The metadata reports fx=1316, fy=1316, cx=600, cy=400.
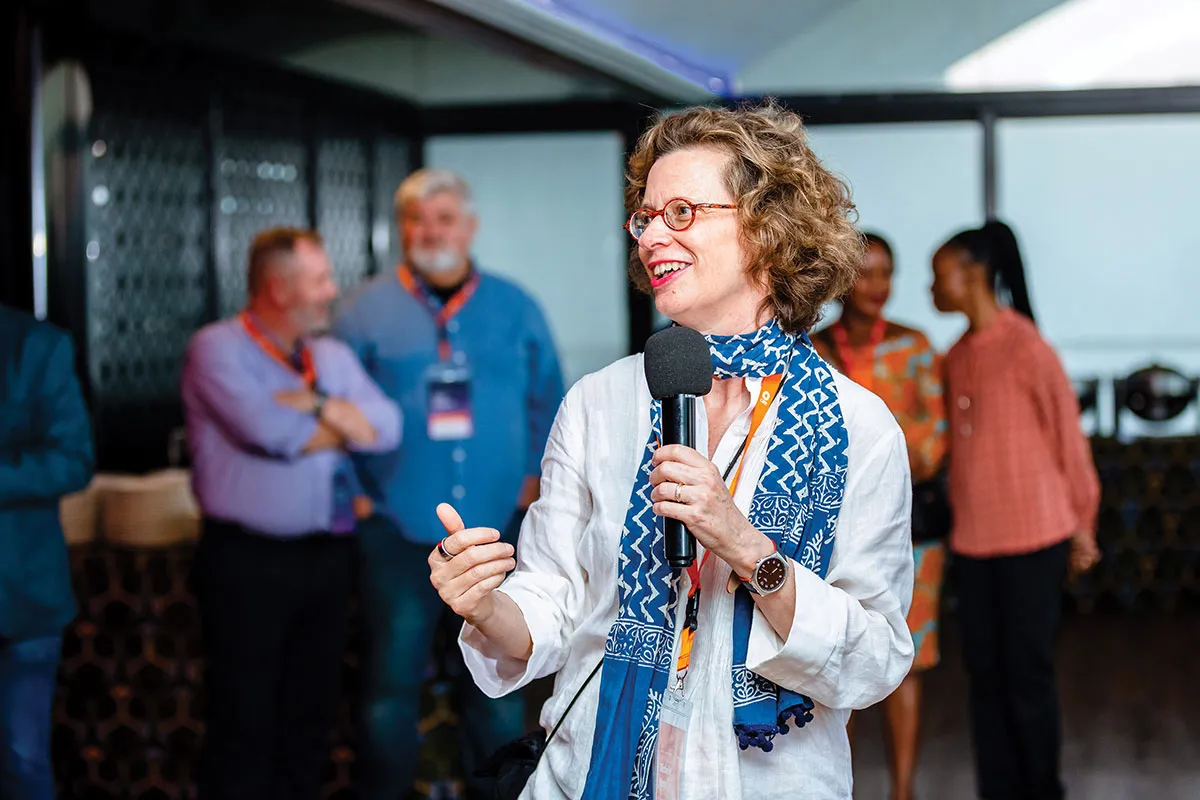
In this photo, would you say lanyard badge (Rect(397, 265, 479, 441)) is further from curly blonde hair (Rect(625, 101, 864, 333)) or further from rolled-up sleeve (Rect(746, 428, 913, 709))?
rolled-up sleeve (Rect(746, 428, 913, 709))

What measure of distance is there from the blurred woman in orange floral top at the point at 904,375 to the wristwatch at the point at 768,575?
7.06 ft

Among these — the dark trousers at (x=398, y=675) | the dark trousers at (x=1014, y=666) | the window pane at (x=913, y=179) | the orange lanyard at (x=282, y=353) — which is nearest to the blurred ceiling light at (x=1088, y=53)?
the window pane at (x=913, y=179)

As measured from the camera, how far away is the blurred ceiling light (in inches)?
247

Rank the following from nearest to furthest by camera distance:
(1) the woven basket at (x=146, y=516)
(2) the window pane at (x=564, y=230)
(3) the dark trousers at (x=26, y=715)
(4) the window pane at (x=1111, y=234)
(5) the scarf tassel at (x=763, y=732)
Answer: (5) the scarf tassel at (x=763, y=732) → (3) the dark trousers at (x=26, y=715) → (1) the woven basket at (x=146, y=516) → (2) the window pane at (x=564, y=230) → (4) the window pane at (x=1111, y=234)

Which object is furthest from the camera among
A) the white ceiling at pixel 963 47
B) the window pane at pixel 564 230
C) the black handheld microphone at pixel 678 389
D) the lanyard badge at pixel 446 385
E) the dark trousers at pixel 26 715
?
the window pane at pixel 564 230

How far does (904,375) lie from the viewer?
3.54 metres

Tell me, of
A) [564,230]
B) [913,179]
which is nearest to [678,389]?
[564,230]

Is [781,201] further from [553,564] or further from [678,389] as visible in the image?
[553,564]

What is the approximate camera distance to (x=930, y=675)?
18.2ft

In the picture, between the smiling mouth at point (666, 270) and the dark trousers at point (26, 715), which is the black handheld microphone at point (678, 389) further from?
the dark trousers at point (26, 715)

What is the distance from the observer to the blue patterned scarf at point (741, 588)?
148cm

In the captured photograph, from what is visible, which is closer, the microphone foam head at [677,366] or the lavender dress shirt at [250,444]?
the microphone foam head at [677,366]

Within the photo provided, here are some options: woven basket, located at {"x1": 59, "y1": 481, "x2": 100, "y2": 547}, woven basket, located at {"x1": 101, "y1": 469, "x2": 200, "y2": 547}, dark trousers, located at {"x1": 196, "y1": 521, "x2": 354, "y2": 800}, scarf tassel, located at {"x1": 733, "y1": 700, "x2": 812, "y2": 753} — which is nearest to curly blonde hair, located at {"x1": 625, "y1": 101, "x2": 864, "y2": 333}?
scarf tassel, located at {"x1": 733, "y1": 700, "x2": 812, "y2": 753}

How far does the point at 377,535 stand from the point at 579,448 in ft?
6.12
